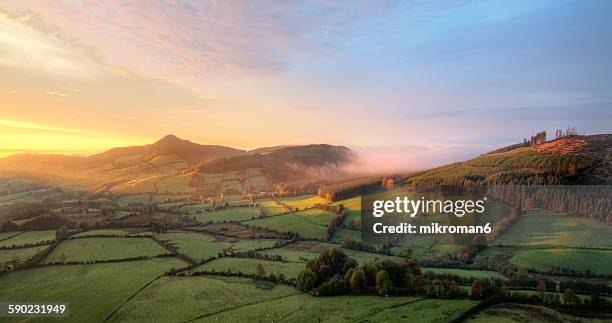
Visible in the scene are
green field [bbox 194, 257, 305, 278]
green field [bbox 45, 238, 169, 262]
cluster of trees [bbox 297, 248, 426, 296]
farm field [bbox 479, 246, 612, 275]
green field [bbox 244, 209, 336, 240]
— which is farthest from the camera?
green field [bbox 244, 209, 336, 240]

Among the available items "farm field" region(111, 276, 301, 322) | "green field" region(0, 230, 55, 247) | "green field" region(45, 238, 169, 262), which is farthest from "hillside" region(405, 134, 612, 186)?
"green field" region(0, 230, 55, 247)

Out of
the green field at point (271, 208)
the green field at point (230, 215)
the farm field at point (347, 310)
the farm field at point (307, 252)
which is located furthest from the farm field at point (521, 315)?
the green field at point (271, 208)

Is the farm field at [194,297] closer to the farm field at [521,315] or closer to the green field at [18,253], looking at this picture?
the farm field at [521,315]

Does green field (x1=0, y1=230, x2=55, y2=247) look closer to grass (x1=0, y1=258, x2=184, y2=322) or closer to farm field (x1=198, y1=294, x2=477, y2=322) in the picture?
grass (x1=0, y1=258, x2=184, y2=322)

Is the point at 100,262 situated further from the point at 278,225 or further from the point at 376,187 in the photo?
the point at 376,187

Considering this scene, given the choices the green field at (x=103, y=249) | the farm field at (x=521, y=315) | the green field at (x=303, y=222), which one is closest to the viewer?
the farm field at (x=521, y=315)

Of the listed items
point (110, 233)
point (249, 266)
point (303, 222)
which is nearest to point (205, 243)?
point (249, 266)
